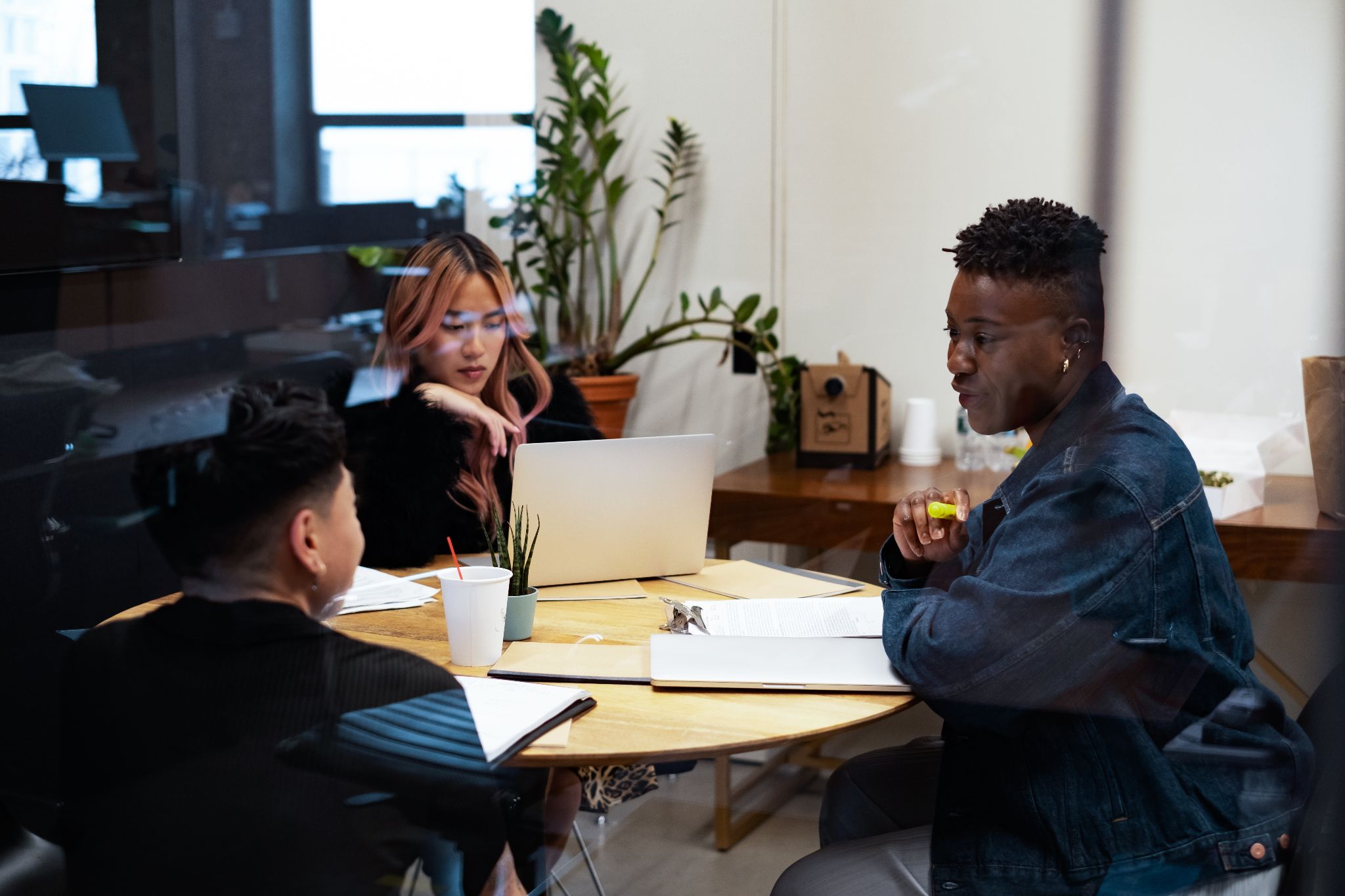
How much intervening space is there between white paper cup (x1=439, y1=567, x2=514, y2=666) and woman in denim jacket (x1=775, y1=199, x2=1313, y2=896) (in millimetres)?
490

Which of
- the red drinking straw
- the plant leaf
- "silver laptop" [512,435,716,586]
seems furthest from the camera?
the plant leaf

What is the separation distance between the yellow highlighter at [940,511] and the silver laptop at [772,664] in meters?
0.19

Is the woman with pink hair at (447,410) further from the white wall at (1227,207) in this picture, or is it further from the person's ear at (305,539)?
the white wall at (1227,207)

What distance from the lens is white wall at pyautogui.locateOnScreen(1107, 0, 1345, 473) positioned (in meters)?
1.44

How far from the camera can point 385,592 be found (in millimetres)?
1679

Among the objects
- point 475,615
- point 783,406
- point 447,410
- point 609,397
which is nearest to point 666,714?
point 475,615

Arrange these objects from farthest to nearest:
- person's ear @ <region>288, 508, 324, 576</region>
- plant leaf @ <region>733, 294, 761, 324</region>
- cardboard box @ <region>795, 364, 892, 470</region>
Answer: plant leaf @ <region>733, 294, 761, 324</region>, cardboard box @ <region>795, 364, 892, 470</region>, person's ear @ <region>288, 508, 324, 576</region>

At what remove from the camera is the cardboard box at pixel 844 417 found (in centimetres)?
237

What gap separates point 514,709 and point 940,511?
26.2 inches

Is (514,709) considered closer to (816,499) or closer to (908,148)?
(816,499)

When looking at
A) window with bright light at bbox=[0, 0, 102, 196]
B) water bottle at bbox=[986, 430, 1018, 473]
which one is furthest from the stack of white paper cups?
window with bright light at bbox=[0, 0, 102, 196]

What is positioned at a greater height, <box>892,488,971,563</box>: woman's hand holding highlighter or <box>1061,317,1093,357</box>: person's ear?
<box>1061,317,1093,357</box>: person's ear

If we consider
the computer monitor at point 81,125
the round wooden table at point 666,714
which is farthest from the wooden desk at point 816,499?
the computer monitor at point 81,125

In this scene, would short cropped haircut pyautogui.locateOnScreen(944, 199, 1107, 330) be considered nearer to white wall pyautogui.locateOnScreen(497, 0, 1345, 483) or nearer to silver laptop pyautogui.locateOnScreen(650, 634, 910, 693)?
white wall pyautogui.locateOnScreen(497, 0, 1345, 483)
